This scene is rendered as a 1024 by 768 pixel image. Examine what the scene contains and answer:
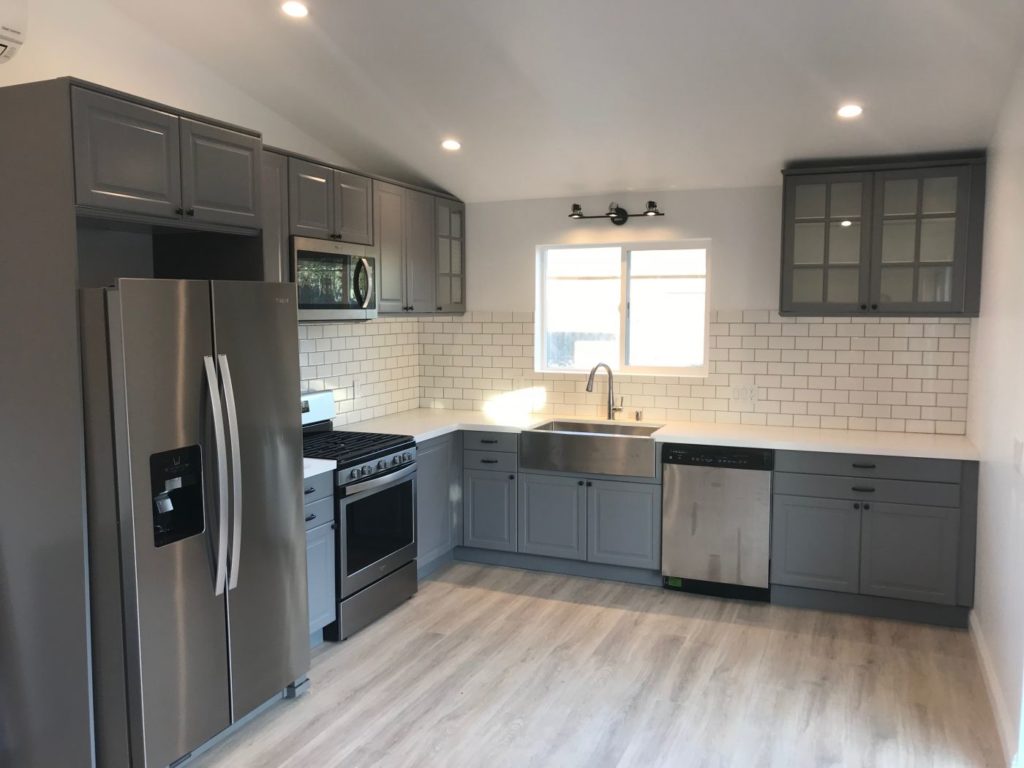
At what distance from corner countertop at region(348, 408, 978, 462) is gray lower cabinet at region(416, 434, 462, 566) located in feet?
0.36

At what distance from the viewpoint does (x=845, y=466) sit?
13.7 ft

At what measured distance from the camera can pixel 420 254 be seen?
5.03m

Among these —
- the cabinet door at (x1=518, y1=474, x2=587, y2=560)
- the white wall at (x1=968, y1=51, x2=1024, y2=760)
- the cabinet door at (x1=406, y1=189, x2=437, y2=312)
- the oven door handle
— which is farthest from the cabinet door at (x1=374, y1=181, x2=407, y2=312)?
the white wall at (x1=968, y1=51, x2=1024, y2=760)

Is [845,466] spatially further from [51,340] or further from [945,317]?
[51,340]

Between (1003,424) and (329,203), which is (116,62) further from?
(1003,424)

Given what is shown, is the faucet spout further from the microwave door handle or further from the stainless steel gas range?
the microwave door handle

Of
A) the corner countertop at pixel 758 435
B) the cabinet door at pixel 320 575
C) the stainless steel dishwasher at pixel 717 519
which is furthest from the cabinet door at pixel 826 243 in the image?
the cabinet door at pixel 320 575

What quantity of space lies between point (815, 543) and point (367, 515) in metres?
2.38

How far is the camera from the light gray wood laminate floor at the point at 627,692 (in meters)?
2.95

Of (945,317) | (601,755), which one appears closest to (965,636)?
(945,317)

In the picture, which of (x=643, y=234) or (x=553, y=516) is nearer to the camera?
(x=553, y=516)

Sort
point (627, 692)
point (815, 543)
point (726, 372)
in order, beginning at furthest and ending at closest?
point (726, 372), point (815, 543), point (627, 692)

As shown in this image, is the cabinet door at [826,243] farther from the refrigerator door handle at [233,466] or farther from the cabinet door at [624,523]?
the refrigerator door handle at [233,466]

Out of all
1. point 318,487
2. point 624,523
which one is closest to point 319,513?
point 318,487
